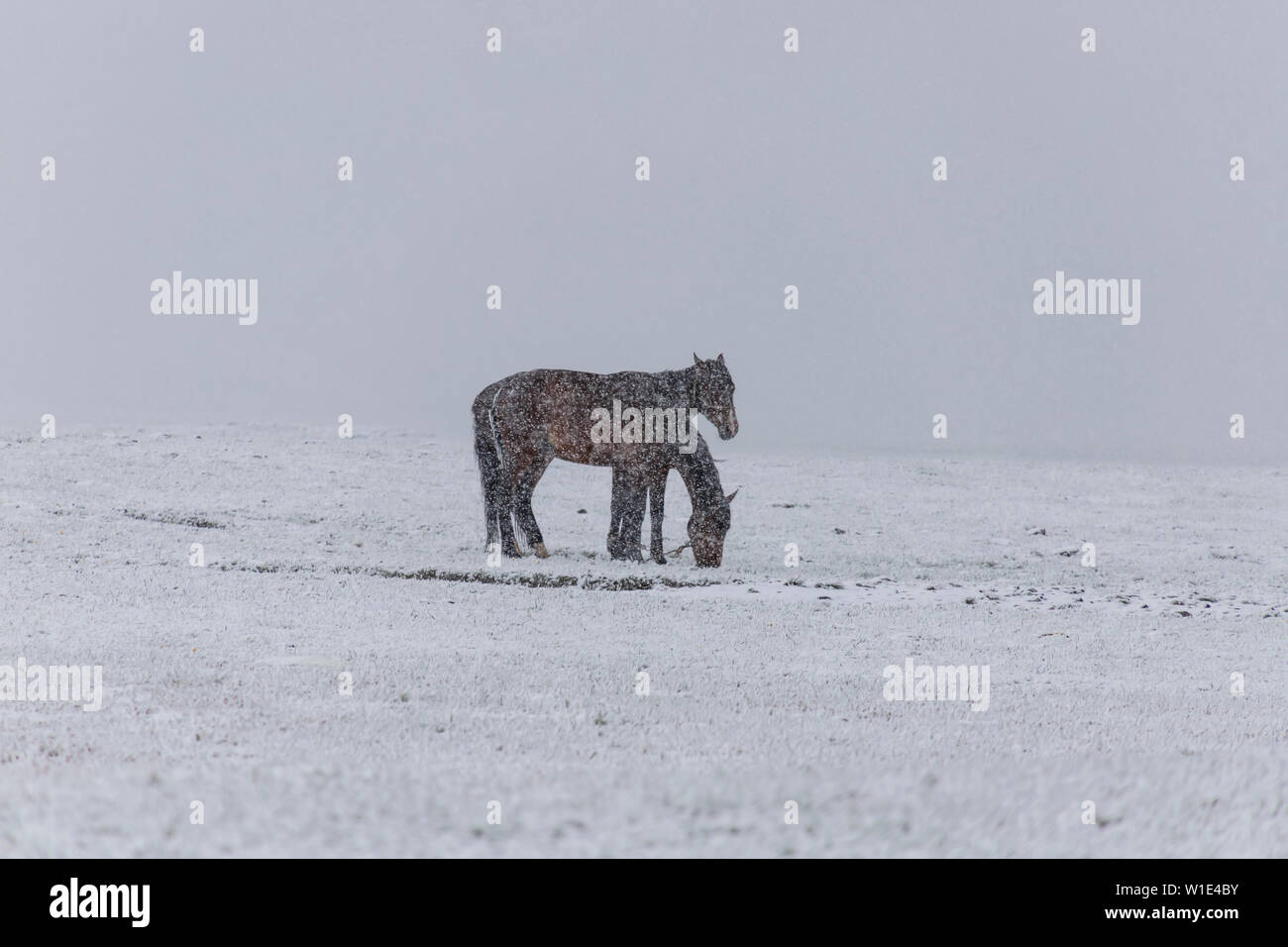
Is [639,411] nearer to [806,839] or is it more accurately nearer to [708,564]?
[708,564]

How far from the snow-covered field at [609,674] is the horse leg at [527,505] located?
365mm

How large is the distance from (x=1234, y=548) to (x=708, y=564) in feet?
42.2

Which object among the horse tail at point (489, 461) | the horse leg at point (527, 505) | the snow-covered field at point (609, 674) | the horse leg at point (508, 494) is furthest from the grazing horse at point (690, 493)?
the horse tail at point (489, 461)

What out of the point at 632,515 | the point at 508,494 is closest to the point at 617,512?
the point at 632,515

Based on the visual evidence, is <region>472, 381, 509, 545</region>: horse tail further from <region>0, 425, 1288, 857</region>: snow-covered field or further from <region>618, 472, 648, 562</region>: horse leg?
<region>618, 472, 648, 562</region>: horse leg

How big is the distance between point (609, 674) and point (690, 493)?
8.67 metres

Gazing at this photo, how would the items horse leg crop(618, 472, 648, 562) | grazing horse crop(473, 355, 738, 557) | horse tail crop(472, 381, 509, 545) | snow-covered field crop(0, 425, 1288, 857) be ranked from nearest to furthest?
snow-covered field crop(0, 425, 1288, 857)
grazing horse crop(473, 355, 738, 557)
horse leg crop(618, 472, 648, 562)
horse tail crop(472, 381, 509, 545)

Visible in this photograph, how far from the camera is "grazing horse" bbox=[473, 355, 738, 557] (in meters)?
18.9

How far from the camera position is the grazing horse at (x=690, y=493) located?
741 inches

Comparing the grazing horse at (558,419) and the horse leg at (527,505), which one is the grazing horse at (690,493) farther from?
the horse leg at (527,505)

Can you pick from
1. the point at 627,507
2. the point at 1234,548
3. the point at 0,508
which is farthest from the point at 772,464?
the point at 0,508

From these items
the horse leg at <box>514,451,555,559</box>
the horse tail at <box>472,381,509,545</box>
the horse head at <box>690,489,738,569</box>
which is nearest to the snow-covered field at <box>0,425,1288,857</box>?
the horse leg at <box>514,451,555,559</box>

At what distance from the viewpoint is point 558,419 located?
1908cm

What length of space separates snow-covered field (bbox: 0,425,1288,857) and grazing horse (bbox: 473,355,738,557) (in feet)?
3.62
